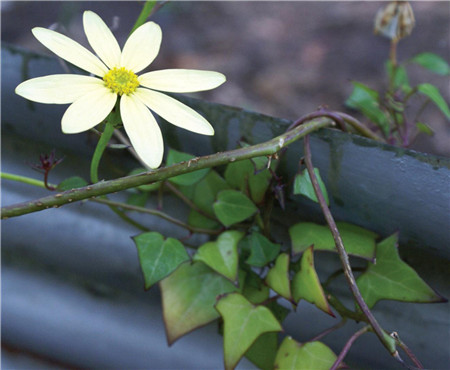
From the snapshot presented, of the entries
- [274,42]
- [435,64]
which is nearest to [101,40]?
[435,64]

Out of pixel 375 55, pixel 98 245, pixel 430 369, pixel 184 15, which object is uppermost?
pixel 184 15

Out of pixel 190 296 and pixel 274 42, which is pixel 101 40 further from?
pixel 274 42

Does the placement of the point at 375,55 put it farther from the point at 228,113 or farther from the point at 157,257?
the point at 157,257

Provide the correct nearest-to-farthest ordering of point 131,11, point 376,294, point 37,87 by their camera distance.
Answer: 1. point 37,87
2. point 376,294
3. point 131,11

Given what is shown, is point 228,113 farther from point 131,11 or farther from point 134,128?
point 131,11

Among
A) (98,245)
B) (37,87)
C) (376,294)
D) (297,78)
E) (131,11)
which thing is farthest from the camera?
(131,11)

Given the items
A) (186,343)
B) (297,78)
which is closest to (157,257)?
(186,343)

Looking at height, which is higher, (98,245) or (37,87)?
(37,87)

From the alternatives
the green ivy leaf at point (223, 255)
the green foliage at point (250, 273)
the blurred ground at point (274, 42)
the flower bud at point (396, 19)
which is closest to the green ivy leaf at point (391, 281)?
the green foliage at point (250, 273)

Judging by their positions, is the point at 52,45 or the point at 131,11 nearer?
the point at 52,45
